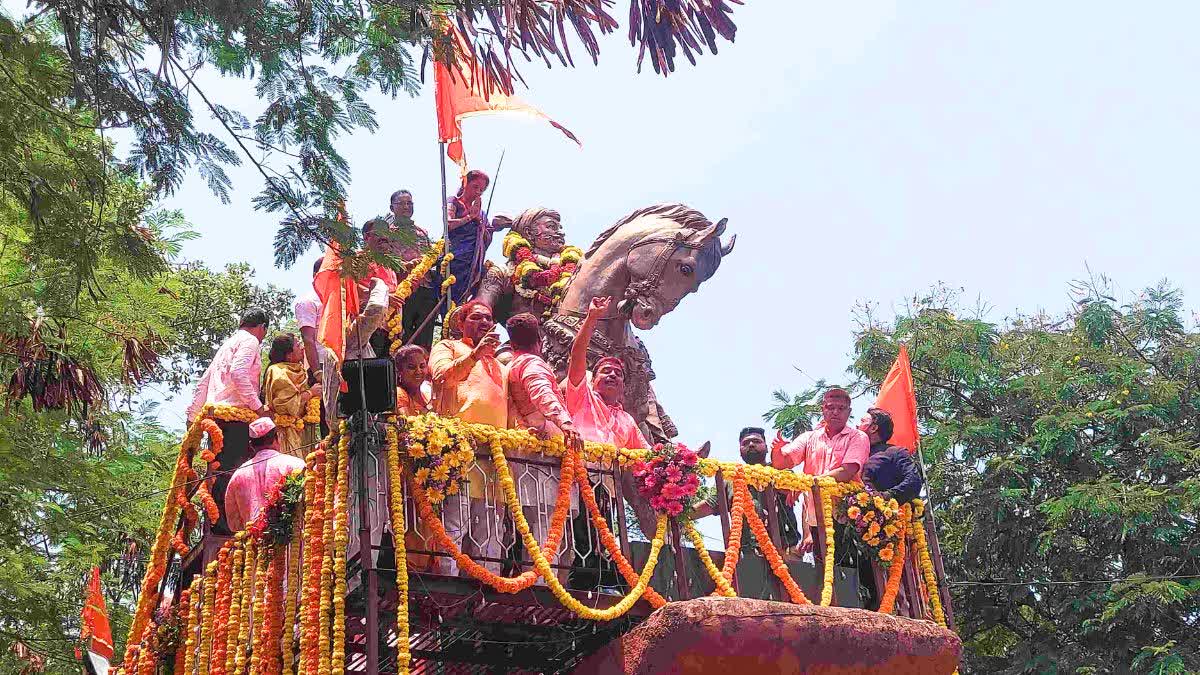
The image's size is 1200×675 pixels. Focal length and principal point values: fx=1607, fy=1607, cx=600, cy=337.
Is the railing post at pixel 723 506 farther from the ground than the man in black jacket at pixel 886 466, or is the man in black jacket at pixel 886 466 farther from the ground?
the man in black jacket at pixel 886 466

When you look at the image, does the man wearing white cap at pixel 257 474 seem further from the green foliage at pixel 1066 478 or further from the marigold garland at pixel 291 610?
the green foliage at pixel 1066 478

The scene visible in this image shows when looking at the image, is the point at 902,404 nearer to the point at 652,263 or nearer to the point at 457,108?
the point at 652,263

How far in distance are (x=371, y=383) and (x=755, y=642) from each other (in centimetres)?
277

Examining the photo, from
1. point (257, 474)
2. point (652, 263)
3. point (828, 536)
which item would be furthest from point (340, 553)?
point (652, 263)

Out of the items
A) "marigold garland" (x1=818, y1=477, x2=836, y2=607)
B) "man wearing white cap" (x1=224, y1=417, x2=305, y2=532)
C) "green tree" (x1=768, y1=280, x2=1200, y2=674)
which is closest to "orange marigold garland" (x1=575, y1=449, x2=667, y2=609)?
Answer: "marigold garland" (x1=818, y1=477, x2=836, y2=607)

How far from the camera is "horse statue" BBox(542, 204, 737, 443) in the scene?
12.5 m

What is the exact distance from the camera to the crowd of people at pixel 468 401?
1009cm

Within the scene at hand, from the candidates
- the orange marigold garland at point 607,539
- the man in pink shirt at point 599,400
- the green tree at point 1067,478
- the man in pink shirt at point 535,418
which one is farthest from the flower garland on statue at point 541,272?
the green tree at point 1067,478

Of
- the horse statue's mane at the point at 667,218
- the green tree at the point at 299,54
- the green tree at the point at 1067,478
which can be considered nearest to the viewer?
the green tree at the point at 299,54

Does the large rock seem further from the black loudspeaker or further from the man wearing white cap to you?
the man wearing white cap

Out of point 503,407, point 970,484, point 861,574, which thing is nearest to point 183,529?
point 503,407

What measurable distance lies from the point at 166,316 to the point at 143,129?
10.4 m

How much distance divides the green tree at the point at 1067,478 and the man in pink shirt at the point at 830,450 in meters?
8.05

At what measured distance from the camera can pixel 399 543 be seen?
9156 mm
